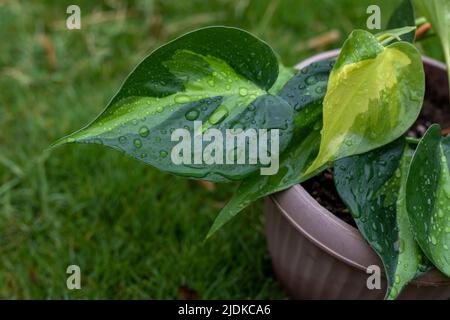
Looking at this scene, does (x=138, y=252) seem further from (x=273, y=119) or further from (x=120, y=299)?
(x=273, y=119)

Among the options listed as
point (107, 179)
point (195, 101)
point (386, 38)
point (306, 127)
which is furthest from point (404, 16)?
point (107, 179)

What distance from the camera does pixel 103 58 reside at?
162 cm

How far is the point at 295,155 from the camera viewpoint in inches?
34.9

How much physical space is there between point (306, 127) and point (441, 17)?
24 centimetres

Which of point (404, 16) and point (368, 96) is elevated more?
point (404, 16)

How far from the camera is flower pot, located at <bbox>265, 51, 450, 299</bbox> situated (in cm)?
86

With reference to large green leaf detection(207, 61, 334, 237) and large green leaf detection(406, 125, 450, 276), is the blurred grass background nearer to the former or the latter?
large green leaf detection(207, 61, 334, 237)
